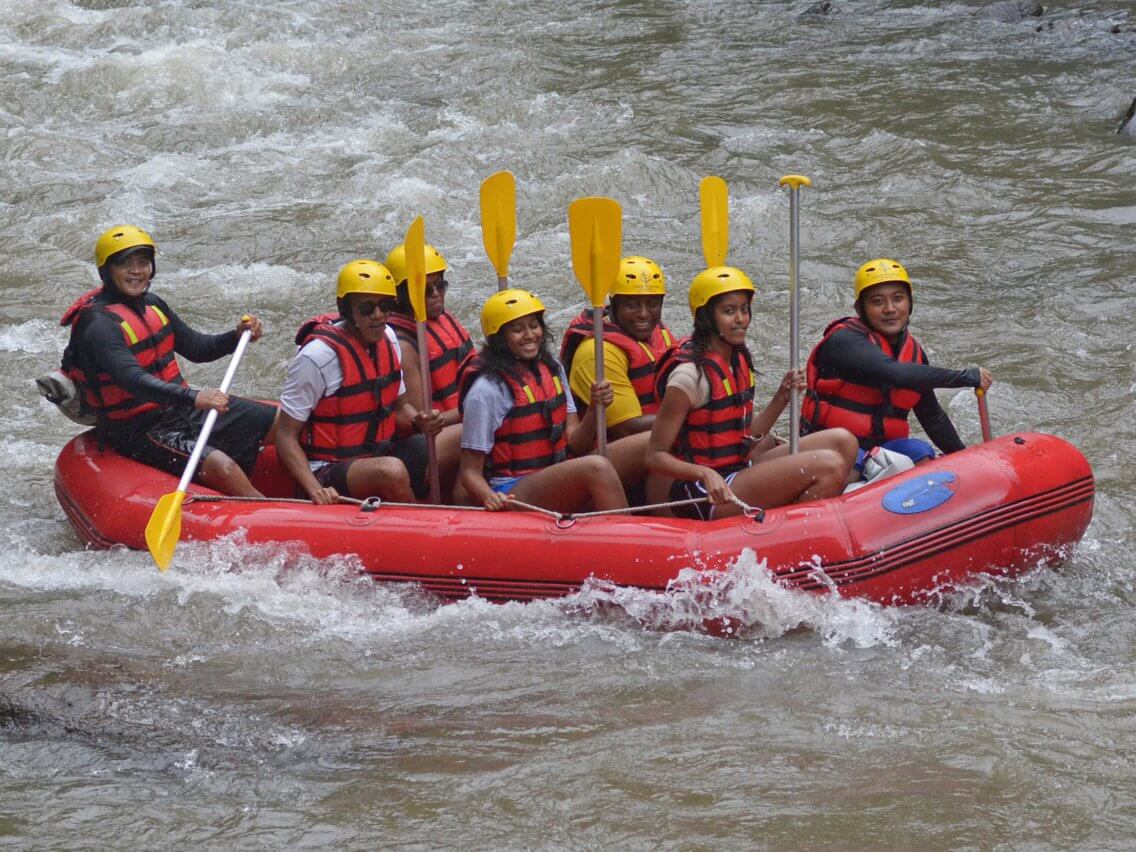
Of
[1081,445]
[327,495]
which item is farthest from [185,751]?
[1081,445]

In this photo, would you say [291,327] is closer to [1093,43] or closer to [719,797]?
[719,797]

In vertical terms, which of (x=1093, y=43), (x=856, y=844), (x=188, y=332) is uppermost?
(x=1093, y=43)

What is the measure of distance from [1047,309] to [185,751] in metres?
5.96

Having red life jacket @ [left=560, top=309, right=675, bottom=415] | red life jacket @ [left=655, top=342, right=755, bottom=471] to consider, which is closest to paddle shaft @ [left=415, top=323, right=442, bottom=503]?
red life jacket @ [left=560, top=309, right=675, bottom=415]

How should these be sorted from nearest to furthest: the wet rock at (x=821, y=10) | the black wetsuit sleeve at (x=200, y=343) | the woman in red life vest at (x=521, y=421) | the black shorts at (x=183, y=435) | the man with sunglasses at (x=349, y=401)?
the woman in red life vest at (x=521, y=421)
the man with sunglasses at (x=349, y=401)
the black shorts at (x=183, y=435)
the black wetsuit sleeve at (x=200, y=343)
the wet rock at (x=821, y=10)

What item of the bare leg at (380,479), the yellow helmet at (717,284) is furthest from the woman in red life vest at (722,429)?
the bare leg at (380,479)

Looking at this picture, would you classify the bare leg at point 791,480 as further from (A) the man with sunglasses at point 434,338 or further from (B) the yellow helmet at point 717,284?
(A) the man with sunglasses at point 434,338

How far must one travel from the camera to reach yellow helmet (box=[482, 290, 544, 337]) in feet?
16.8

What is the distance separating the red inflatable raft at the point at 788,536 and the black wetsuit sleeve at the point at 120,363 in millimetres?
505

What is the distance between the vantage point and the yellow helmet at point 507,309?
513 cm

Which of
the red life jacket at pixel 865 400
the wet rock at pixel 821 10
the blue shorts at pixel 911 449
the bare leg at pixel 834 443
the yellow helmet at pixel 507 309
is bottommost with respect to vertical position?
the blue shorts at pixel 911 449

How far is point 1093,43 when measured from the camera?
1342 cm

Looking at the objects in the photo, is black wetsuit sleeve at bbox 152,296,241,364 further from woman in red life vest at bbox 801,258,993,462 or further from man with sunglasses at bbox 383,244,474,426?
woman in red life vest at bbox 801,258,993,462

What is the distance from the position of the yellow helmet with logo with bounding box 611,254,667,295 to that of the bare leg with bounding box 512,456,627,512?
81 centimetres
